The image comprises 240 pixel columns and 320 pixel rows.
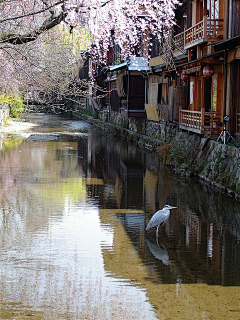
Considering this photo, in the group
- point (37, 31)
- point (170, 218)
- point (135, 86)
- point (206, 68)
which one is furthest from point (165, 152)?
point (37, 31)

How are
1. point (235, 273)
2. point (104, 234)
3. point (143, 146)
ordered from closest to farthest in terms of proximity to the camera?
point (235, 273), point (104, 234), point (143, 146)

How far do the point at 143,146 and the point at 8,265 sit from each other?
2047 centimetres

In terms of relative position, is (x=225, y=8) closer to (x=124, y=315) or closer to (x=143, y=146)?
(x=143, y=146)

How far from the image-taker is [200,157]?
18.8m

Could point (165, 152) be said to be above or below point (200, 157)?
below

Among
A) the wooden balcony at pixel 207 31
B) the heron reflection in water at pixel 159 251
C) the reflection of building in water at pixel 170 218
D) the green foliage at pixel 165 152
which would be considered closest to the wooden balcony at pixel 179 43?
the wooden balcony at pixel 207 31

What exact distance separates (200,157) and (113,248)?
359 inches

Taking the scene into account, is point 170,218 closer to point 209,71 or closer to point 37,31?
point 37,31

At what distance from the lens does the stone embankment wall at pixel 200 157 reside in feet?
50.5

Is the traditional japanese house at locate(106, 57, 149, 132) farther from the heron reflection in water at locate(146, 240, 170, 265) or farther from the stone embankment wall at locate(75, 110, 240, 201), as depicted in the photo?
the heron reflection in water at locate(146, 240, 170, 265)

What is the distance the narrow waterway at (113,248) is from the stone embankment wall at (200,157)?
0.54m

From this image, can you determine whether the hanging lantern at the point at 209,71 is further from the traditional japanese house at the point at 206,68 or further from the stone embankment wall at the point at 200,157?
the stone embankment wall at the point at 200,157

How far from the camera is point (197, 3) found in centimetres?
2216

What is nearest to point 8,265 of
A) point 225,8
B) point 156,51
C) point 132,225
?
point 132,225
